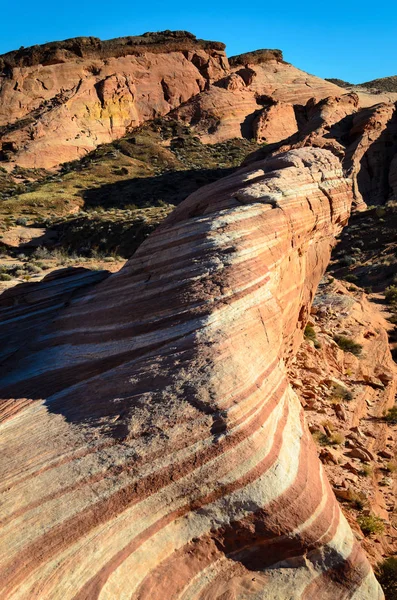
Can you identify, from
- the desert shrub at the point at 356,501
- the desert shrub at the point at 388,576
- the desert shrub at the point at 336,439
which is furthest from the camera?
the desert shrub at the point at 336,439

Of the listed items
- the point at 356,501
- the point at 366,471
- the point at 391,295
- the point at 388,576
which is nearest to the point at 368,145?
the point at 391,295

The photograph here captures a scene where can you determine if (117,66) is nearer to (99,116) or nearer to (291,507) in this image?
(99,116)

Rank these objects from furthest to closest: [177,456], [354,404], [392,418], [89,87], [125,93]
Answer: [125,93] → [89,87] → [392,418] → [354,404] → [177,456]

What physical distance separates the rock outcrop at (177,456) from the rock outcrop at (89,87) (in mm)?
45881

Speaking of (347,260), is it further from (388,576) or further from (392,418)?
(388,576)

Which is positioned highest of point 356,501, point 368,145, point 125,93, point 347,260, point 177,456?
point 125,93

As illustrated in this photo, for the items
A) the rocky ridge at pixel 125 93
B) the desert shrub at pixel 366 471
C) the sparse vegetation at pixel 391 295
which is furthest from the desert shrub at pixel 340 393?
the rocky ridge at pixel 125 93

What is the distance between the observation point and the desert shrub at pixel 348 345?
42.0 feet

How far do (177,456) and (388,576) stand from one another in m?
3.42

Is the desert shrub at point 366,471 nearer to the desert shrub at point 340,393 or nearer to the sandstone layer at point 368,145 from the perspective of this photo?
the desert shrub at point 340,393

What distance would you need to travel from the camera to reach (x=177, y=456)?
15.5 feet

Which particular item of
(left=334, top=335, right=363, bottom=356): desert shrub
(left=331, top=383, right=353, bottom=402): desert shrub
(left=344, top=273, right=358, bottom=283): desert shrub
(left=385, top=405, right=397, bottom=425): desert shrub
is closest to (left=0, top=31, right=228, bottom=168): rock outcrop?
(left=344, top=273, right=358, bottom=283): desert shrub

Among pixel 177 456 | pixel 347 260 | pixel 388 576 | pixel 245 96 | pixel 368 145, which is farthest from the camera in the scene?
pixel 245 96

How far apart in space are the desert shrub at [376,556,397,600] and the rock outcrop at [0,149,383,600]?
45.4 inches
